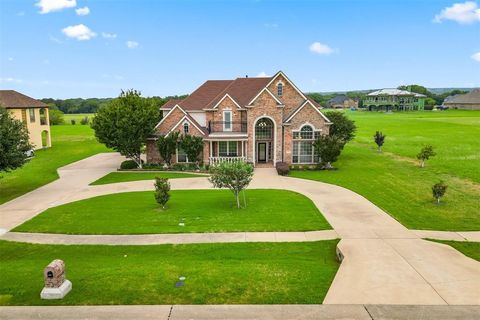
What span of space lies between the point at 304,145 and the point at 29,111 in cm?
3590

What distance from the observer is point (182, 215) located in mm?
19906

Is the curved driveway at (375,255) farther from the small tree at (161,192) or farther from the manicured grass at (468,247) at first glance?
the small tree at (161,192)

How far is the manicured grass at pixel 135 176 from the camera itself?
3038 cm

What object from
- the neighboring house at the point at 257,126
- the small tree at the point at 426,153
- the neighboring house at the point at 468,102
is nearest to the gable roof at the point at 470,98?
the neighboring house at the point at 468,102

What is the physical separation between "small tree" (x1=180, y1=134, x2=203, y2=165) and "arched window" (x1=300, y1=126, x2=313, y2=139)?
31.9 feet

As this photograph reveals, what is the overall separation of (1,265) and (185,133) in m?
22.7

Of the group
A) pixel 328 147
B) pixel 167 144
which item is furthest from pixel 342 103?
pixel 167 144

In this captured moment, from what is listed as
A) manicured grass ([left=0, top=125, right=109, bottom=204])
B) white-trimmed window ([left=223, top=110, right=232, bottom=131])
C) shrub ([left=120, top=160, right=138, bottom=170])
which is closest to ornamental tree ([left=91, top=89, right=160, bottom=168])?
shrub ([left=120, top=160, right=138, bottom=170])

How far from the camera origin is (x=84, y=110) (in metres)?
168

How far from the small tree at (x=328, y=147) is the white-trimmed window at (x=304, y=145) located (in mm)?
1525

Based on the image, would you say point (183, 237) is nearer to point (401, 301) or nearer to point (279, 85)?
point (401, 301)

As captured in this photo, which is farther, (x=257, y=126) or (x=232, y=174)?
(x=257, y=126)

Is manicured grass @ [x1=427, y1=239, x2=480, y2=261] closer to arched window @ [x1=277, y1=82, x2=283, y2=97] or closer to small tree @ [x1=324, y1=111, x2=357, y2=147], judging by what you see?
arched window @ [x1=277, y1=82, x2=283, y2=97]

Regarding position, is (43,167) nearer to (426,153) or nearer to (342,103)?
(426,153)
